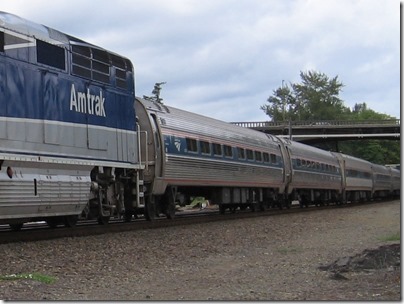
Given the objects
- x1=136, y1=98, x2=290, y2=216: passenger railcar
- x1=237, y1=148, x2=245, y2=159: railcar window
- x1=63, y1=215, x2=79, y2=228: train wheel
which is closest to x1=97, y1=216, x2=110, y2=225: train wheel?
x1=63, y1=215, x2=79, y2=228: train wheel

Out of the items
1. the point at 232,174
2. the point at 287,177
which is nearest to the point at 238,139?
the point at 232,174

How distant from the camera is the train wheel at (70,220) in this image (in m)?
13.1

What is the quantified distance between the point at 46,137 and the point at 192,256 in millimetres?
3710

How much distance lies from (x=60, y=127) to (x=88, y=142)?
103 centimetres

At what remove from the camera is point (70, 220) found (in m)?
13.3

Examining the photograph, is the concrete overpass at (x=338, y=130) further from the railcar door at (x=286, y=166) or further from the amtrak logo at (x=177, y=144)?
the amtrak logo at (x=177, y=144)

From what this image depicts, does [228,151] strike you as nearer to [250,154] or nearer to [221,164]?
[221,164]

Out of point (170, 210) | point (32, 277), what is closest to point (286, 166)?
point (170, 210)

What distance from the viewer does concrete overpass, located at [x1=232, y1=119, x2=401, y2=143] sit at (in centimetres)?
7469

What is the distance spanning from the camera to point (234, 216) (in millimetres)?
20891

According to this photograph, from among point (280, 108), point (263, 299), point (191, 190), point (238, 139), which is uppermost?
point (280, 108)

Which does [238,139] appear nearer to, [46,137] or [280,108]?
[46,137]

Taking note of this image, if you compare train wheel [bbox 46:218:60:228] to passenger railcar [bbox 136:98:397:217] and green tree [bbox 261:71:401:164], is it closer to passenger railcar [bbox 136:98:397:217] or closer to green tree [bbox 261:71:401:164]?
passenger railcar [bbox 136:98:397:217]

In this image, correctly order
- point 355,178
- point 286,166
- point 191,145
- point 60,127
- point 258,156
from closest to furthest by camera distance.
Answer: point 60,127 < point 191,145 < point 258,156 < point 286,166 < point 355,178
